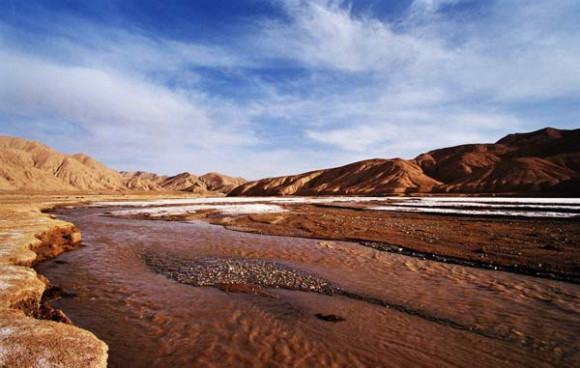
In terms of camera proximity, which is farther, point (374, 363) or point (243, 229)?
point (243, 229)

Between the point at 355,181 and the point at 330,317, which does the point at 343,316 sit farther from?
the point at 355,181

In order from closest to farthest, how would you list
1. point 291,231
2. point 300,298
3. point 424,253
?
point 300,298, point 424,253, point 291,231

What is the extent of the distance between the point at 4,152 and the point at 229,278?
A: 173955mm

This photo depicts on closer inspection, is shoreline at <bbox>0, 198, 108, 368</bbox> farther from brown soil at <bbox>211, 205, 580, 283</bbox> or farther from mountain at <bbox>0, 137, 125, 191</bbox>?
mountain at <bbox>0, 137, 125, 191</bbox>

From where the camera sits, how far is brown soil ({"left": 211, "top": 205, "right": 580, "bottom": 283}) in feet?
43.7

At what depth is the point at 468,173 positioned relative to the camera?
119 metres

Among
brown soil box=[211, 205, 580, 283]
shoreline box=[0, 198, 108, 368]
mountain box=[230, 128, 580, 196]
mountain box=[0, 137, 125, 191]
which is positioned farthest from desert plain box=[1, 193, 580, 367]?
mountain box=[0, 137, 125, 191]

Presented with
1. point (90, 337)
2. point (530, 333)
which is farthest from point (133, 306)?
point (530, 333)

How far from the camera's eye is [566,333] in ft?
24.2

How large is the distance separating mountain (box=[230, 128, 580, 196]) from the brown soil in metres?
63.9

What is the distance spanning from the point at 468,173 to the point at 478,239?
115 m

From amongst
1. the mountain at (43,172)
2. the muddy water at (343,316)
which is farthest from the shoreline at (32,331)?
the mountain at (43,172)

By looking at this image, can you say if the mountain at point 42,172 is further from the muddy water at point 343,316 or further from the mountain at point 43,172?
the muddy water at point 343,316

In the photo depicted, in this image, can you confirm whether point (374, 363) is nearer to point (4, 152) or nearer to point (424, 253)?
point (424, 253)
